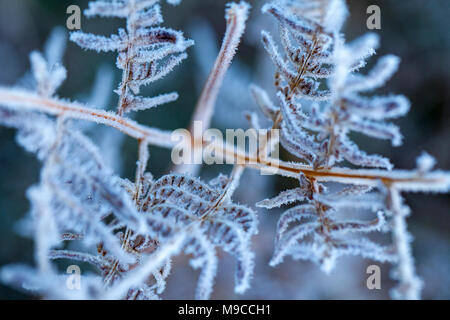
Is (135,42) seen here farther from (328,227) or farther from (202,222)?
(328,227)

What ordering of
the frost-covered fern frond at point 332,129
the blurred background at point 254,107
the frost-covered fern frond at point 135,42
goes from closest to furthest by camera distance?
the frost-covered fern frond at point 332,129
the frost-covered fern frond at point 135,42
the blurred background at point 254,107

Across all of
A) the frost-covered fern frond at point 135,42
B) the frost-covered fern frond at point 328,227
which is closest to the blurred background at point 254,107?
the frost-covered fern frond at point 135,42

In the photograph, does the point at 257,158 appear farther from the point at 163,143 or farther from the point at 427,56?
the point at 427,56

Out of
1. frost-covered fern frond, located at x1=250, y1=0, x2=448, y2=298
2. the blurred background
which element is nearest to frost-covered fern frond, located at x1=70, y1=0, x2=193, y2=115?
frost-covered fern frond, located at x1=250, y1=0, x2=448, y2=298

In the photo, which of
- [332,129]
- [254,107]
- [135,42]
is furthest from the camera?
[254,107]

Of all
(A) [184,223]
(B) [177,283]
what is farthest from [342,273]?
(A) [184,223]

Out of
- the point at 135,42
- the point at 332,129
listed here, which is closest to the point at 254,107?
the point at 135,42

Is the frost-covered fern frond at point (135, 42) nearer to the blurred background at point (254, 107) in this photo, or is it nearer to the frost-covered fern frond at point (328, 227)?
the frost-covered fern frond at point (328, 227)

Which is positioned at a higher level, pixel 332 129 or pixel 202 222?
pixel 332 129
